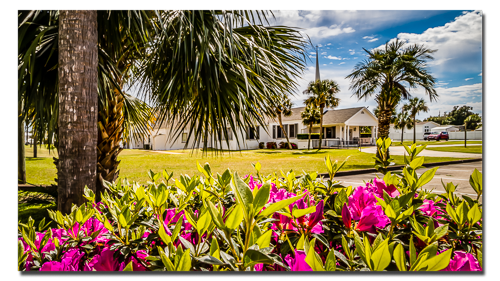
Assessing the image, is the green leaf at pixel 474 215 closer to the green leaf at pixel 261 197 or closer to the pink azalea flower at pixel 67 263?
the green leaf at pixel 261 197

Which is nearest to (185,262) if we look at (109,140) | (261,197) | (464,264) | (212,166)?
(261,197)

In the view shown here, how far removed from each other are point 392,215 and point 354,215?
15cm

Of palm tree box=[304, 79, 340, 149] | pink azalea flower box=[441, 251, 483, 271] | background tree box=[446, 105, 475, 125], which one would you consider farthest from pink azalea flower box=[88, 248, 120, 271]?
palm tree box=[304, 79, 340, 149]

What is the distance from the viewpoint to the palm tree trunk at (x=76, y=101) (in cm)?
169

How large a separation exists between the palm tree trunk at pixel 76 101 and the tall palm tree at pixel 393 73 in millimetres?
11662

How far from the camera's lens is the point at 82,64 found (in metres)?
1.71

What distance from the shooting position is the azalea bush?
0.47 metres

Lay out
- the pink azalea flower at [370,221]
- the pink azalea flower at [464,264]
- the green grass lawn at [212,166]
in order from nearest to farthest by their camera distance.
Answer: the pink azalea flower at [464,264] < the pink azalea flower at [370,221] < the green grass lawn at [212,166]

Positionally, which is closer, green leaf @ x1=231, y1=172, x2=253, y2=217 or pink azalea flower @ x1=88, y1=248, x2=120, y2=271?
green leaf @ x1=231, y1=172, x2=253, y2=217

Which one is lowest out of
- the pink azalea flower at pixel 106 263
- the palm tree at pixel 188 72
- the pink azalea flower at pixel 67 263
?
the pink azalea flower at pixel 67 263

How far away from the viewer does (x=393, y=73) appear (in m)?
11.2

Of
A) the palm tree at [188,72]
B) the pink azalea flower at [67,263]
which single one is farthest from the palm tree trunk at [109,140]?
the pink azalea flower at [67,263]

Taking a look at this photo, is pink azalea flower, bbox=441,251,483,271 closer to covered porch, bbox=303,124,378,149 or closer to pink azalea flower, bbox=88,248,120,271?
pink azalea flower, bbox=88,248,120,271
